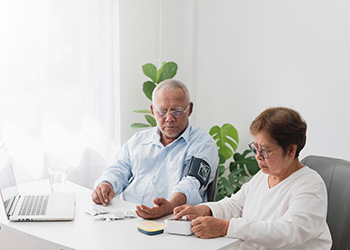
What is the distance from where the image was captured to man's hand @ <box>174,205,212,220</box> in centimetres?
182

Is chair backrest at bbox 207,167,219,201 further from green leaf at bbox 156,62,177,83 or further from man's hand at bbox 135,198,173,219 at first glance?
green leaf at bbox 156,62,177,83

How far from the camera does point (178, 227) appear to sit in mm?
1679

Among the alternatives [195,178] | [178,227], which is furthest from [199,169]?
[178,227]

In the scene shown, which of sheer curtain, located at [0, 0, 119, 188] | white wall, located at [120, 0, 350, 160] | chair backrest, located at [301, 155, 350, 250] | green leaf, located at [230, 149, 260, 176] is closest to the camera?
chair backrest, located at [301, 155, 350, 250]

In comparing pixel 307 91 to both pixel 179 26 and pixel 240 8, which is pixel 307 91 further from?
pixel 179 26

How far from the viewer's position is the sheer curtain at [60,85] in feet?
9.20

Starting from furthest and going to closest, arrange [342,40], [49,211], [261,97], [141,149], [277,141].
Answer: [261,97], [342,40], [141,149], [49,211], [277,141]

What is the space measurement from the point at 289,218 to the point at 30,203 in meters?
1.12

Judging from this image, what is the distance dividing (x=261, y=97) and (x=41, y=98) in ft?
5.17

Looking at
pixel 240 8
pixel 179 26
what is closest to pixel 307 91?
pixel 240 8

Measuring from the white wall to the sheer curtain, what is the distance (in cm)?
21

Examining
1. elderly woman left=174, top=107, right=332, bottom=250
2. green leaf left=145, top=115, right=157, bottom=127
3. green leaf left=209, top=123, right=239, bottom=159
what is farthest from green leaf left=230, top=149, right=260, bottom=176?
elderly woman left=174, top=107, right=332, bottom=250

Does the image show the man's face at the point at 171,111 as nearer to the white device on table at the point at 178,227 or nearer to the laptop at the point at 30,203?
the laptop at the point at 30,203

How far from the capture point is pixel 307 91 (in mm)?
3070
